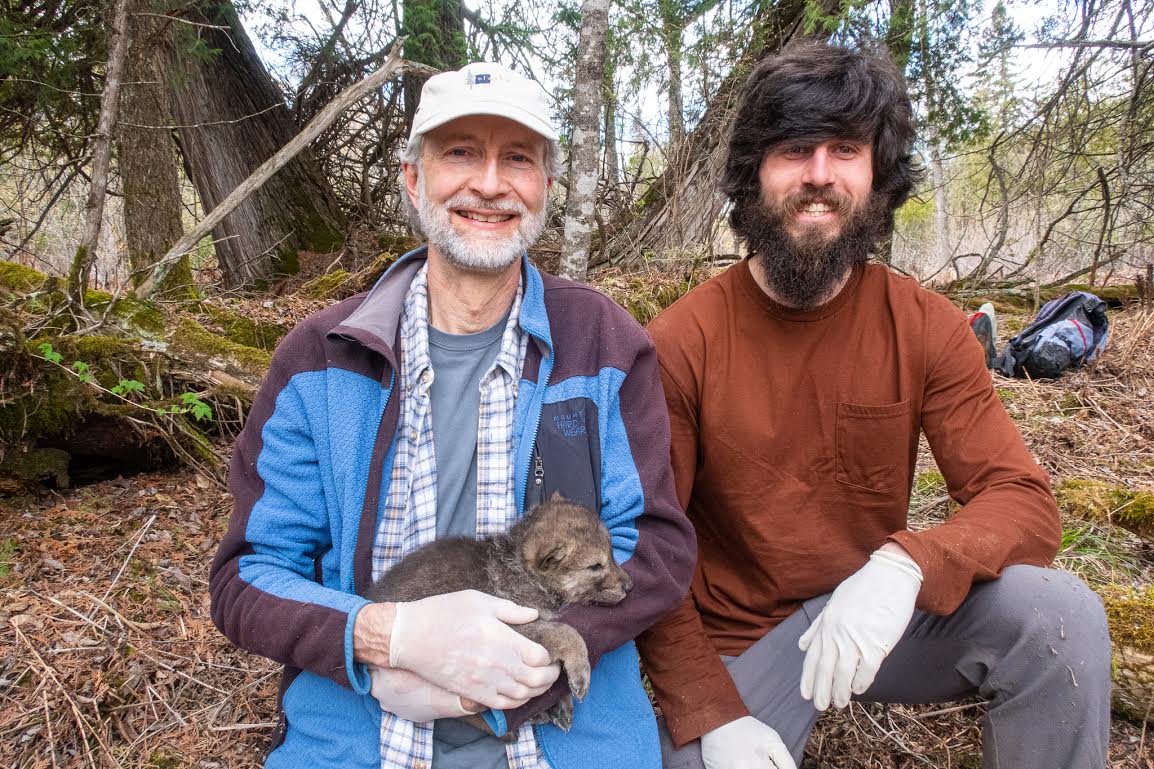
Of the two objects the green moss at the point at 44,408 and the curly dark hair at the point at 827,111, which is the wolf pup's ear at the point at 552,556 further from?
the green moss at the point at 44,408

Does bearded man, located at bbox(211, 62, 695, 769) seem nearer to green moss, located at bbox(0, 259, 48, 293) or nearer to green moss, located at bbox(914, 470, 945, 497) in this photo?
green moss, located at bbox(914, 470, 945, 497)

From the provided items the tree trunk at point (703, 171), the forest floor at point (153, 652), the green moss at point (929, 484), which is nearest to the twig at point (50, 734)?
the forest floor at point (153, 652)

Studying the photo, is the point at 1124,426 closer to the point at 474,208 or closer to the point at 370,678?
the point at 474,208

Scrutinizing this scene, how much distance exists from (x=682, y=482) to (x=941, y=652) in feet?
3.77

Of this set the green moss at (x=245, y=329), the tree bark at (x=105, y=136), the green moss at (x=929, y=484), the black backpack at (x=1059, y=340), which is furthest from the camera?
the black backpack at (x=1059, y=340)

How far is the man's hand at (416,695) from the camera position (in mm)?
2053

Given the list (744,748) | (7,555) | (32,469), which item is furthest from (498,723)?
(32,469)

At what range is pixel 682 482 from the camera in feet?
9.18

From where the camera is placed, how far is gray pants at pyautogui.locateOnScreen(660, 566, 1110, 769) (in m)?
2.19

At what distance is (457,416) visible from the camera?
2504 mm

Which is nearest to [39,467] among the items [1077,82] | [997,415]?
[997,415]

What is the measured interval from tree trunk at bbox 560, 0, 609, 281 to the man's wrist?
4.54 metres

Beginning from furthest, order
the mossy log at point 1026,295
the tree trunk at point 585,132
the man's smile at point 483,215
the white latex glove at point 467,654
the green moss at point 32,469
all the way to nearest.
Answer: the mossy log at point 1026,295, the tree trunk at point 585,132, the green moss at point 32,469, the man's smile at point 483,215, the white latex glove at point 467,654

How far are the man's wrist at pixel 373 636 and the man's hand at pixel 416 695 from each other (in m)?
0.05
